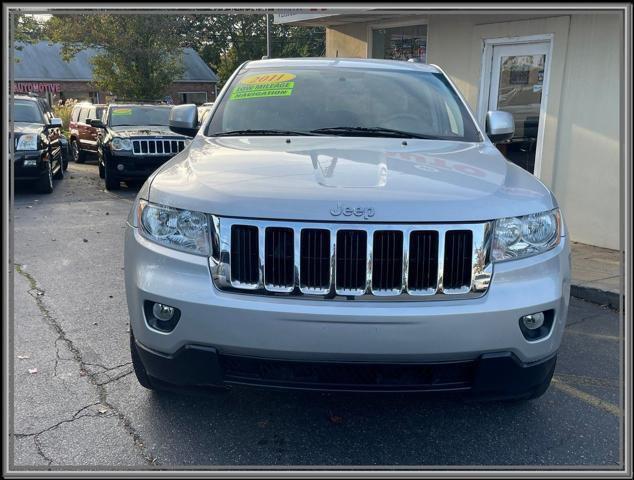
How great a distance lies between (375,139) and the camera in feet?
11.0

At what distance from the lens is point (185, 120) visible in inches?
160

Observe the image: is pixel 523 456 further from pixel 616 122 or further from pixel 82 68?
pixel 82 68

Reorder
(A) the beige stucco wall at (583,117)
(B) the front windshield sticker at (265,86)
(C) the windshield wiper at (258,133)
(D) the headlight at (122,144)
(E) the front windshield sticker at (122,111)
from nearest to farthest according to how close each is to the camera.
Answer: (C) the windshield wiper at (258,133) < (B) the front windshield sticker at (265,86) < (A) the beige stucco wall at (583,117) < (D) the headlight at (122,144) < (E) the front windshield sticker at (122,111)

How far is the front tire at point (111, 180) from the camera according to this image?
11109 millimetres

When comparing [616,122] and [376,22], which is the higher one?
[376,22]

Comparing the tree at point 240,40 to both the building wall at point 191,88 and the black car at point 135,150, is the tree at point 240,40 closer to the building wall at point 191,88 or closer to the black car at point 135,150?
the building wall at point 191,88

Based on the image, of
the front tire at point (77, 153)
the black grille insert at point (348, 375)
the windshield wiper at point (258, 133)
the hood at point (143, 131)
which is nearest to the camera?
the black grille insert at point (348, 375)

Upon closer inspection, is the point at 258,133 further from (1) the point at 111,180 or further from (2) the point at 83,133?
(2) the point at 83,133

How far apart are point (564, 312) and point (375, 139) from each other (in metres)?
1.48

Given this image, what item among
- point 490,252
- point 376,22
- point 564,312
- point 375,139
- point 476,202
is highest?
point 376,22

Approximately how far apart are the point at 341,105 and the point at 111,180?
8.70 meters

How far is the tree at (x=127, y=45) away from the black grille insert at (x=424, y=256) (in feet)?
80.0

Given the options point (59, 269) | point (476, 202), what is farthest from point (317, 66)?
point (59, 269)

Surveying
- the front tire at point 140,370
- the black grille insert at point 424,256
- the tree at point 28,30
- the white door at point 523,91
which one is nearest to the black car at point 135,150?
the white door at point 523,91
